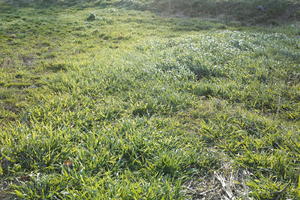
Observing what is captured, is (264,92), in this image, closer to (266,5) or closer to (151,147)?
(151,147)

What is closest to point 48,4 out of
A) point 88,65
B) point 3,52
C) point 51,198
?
point 3,52

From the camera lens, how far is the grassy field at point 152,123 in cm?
237

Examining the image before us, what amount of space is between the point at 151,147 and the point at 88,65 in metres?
3.72

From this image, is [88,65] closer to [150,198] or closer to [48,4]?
[150,198]

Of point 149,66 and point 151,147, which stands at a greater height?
point 149,66

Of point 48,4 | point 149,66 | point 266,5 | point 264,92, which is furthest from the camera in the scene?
point 48,4

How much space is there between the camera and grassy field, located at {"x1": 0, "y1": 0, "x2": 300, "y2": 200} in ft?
7.79

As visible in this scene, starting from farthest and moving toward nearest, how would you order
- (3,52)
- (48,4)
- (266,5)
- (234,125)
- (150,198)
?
1. (48,4)
2. (266,5)
3. (3,52)
4. (234,125)
5. (150,198)

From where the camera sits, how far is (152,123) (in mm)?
3420

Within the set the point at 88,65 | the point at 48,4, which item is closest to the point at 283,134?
the point at 88,65

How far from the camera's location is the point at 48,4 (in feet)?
60.5

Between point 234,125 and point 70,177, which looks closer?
point 70,177

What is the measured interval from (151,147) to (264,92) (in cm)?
267

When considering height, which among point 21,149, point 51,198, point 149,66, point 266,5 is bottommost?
point 51,198
